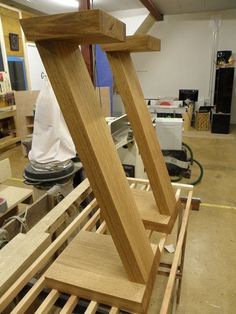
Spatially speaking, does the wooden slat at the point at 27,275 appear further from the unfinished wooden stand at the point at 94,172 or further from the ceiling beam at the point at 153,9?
the ceiling beam at the point at 153,9

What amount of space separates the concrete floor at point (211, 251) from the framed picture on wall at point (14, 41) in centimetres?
276

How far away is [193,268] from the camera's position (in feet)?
6.21

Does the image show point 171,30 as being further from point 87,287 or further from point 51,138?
point 87,287

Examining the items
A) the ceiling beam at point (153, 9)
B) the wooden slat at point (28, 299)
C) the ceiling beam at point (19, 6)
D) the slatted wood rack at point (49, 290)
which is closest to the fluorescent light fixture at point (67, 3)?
the ceiling beam at point (19, 6)

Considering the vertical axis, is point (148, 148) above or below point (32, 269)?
above

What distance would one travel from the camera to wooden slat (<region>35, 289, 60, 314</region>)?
26.0 inches

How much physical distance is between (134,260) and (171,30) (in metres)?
6.86

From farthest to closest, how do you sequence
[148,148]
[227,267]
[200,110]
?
[200,110] < [227,267] < [148,148]

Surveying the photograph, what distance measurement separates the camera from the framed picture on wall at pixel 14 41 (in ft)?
16.4

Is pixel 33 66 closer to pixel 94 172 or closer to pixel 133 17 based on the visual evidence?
pixel 133 17

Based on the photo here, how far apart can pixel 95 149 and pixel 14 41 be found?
5.45 m

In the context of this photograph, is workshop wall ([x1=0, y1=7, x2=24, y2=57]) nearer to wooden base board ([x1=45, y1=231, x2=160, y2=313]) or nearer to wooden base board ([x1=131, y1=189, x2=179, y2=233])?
wooden base board ([x1=131, y1=189, x2=179, y2=233])

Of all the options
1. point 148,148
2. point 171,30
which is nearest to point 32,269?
point 148,148

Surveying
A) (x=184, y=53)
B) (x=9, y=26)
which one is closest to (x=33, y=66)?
(x=9, y=26)
